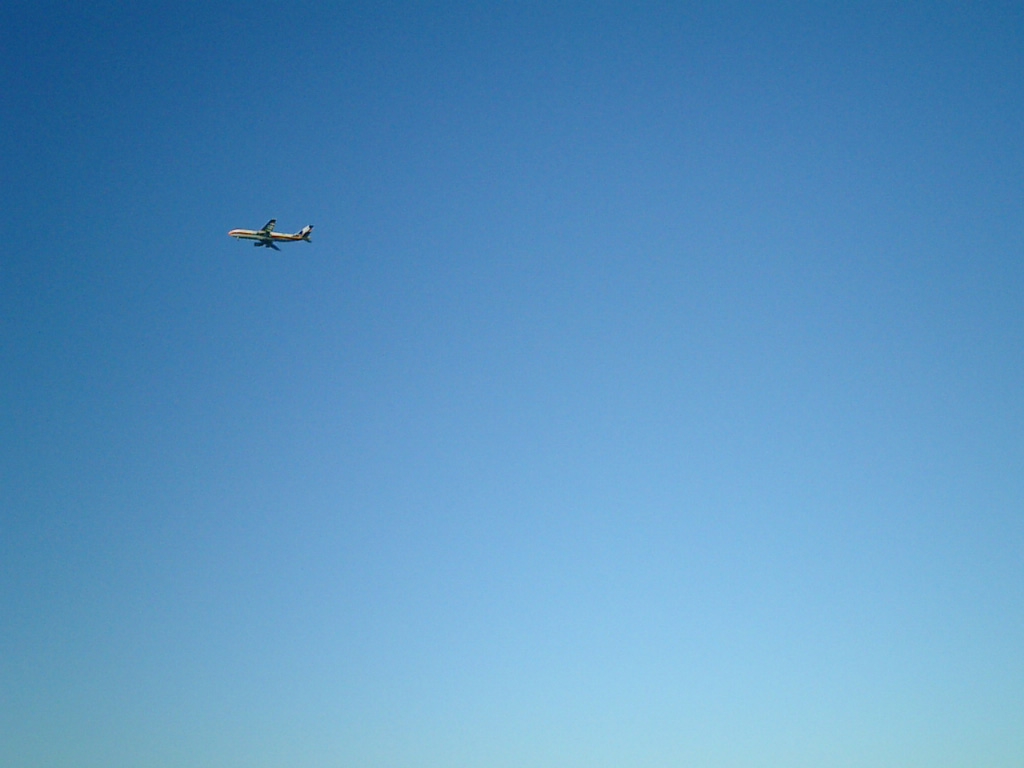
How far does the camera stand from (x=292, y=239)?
187000 millimetres
